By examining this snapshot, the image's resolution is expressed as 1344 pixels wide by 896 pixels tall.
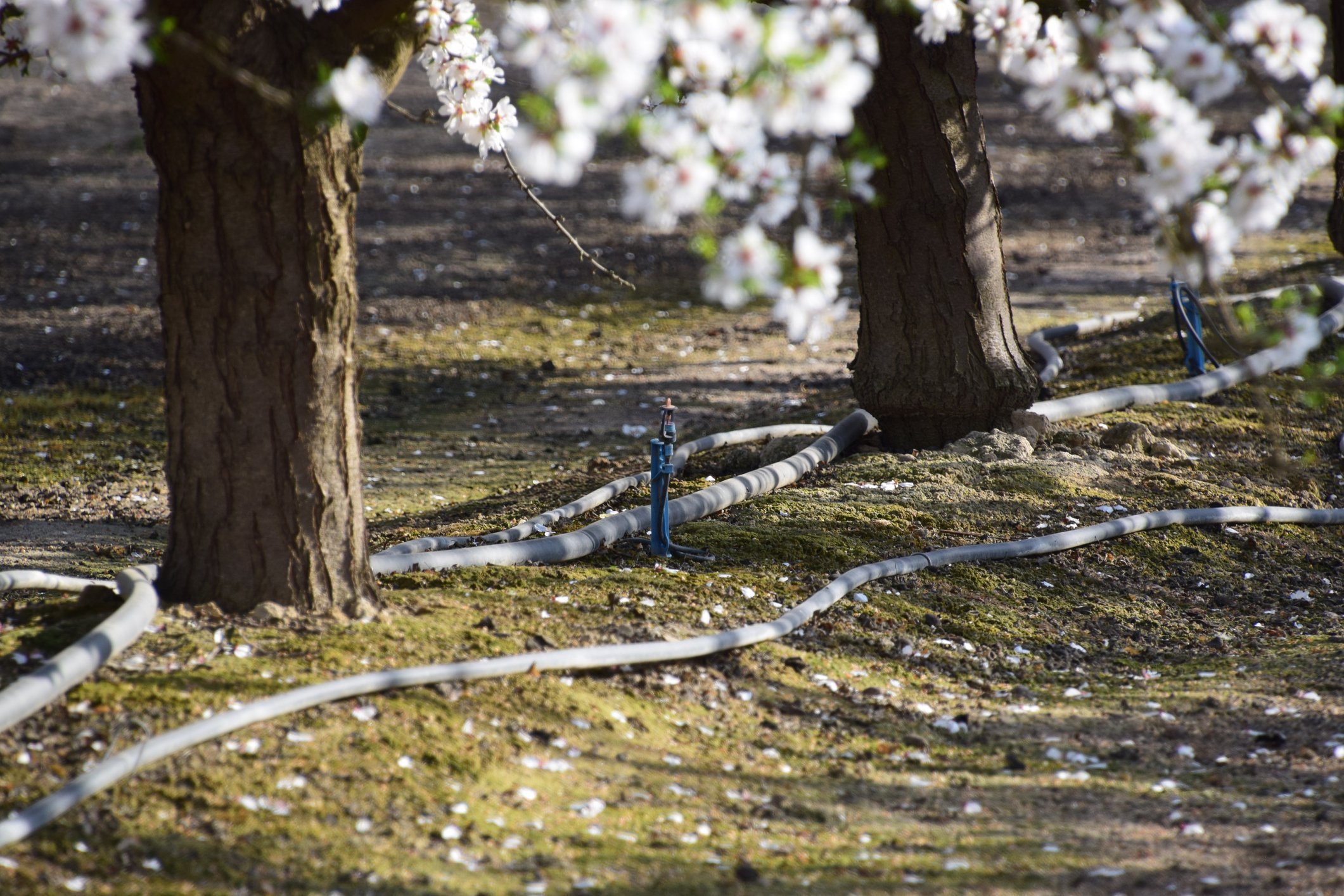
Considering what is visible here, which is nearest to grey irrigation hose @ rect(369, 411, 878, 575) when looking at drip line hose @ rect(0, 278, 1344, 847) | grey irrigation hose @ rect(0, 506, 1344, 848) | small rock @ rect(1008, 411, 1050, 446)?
drip line hose @ rect(0, 278, 1344, 847)

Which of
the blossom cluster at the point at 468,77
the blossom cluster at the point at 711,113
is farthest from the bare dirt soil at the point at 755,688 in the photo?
the blossom cluster at the point at 711,113

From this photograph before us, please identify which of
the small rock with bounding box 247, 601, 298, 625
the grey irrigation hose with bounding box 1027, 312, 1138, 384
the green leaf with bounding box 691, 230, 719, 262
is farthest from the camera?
the grey irrigation hose with bounding box 1027, 312, 1138, 384

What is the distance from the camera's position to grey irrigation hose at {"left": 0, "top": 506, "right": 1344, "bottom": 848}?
240 centimetres

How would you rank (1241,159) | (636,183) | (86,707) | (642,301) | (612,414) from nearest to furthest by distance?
(636,183) < (1241,159) < (86,707) < (612,414) < (642,301)

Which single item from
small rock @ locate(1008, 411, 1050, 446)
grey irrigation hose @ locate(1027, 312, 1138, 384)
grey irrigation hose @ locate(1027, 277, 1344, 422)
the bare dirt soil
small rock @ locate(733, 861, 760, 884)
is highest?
grey irrigation hose @ locate(1027, 312, 1138, 384)

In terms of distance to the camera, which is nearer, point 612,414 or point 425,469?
point 425,469

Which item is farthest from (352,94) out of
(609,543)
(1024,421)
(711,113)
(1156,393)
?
(1156,393)

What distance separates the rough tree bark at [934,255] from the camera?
17.3 ft

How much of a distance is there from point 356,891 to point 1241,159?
2258mm

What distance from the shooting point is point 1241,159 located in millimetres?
2443

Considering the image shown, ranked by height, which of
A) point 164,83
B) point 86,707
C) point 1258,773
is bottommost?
point 1258,773

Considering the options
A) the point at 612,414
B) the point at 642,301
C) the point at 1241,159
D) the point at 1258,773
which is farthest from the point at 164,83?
the point at 642,301

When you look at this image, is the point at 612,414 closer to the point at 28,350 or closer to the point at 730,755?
the point at 28,350

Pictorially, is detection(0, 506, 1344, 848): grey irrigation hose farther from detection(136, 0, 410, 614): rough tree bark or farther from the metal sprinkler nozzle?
the metal sprinkler nozzle
